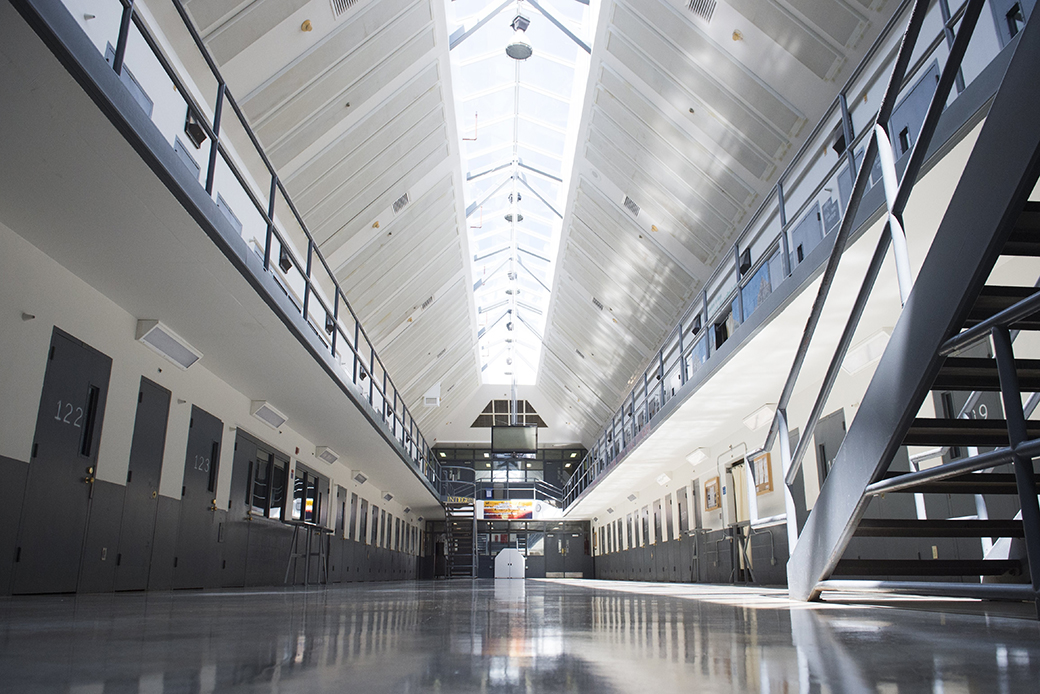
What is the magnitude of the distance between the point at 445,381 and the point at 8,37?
74.6 ft

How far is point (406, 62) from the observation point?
1050 cm

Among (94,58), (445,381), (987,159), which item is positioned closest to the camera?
(987,159)

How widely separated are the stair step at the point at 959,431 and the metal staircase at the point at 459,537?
2426cm

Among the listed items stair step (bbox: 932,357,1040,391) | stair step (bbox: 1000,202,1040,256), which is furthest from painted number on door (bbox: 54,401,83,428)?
stair step (bbox: 1000,202,1040,256)

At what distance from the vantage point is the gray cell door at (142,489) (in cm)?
708

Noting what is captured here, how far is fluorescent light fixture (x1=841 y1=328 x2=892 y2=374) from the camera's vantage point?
7.15 meters

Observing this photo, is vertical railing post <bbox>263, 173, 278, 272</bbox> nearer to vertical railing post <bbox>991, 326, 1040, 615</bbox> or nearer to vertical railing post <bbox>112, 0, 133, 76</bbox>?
vertical railing post <bbox>112, 0, 133, 76</bbox>

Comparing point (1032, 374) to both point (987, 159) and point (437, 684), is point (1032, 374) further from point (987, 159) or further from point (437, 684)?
point (437, 684)

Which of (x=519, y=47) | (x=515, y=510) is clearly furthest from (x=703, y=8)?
(x=515, y=510)

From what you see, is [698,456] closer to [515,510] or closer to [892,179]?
[892,179]

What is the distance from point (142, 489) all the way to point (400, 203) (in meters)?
7.44

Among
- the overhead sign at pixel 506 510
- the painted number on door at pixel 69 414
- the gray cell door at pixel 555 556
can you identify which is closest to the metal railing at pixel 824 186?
the painted number on door at pixel 69 414

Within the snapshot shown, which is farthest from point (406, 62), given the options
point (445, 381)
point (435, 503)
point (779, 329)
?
point (435, 503)

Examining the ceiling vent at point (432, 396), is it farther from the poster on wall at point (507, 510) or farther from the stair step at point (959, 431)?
the stair step at point (959, 431)
